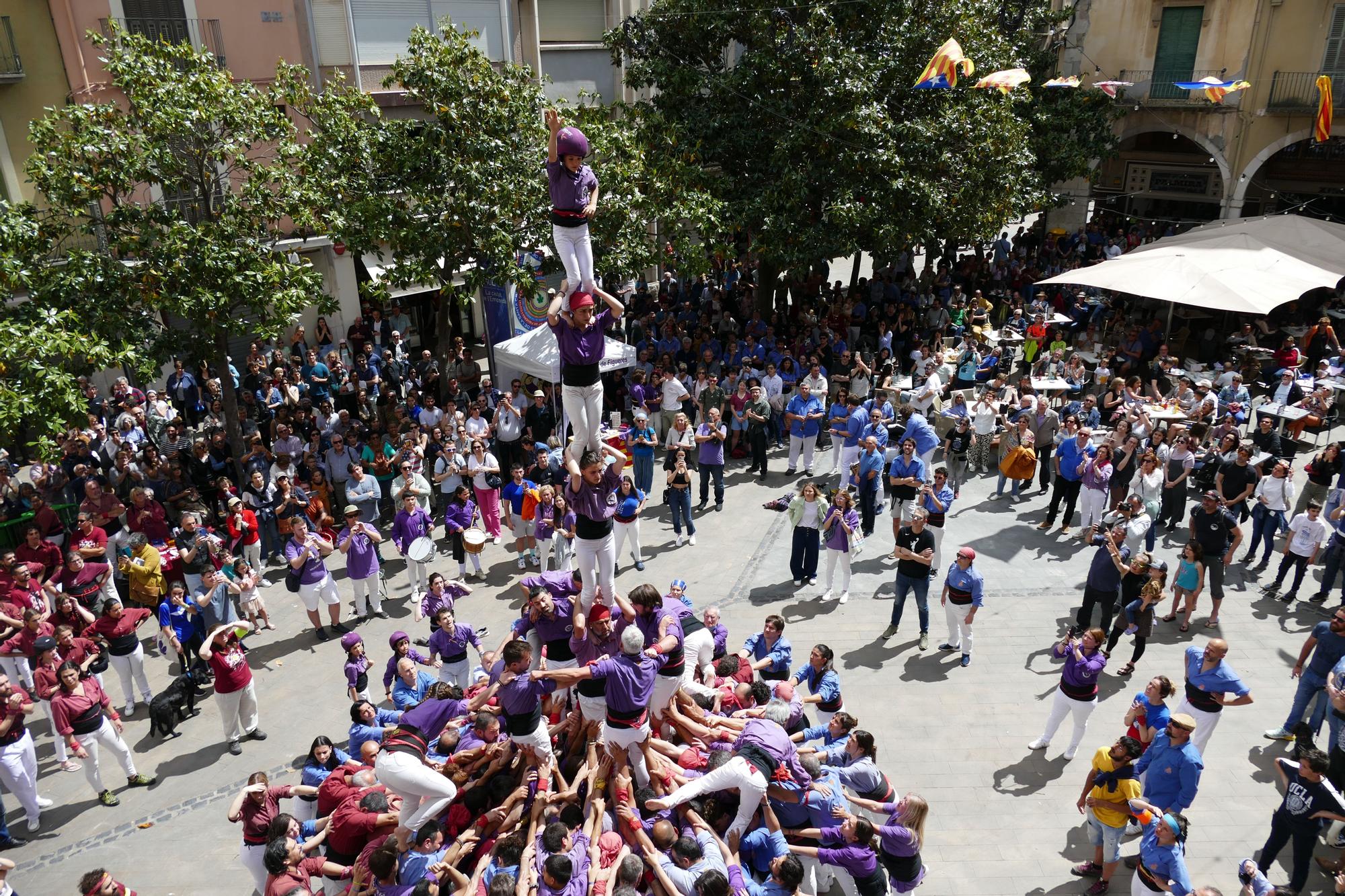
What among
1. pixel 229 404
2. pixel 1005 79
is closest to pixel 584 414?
pixel 229 404

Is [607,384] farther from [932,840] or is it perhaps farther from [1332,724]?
[1332,724]

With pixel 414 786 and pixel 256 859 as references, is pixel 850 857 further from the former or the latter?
pixel 256 859

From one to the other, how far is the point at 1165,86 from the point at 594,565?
85.1 feet

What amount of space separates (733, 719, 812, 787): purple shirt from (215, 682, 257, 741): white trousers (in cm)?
553

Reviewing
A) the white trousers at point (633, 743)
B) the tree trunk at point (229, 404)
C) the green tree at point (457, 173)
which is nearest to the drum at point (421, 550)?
the tree trunk at point (229, 404)

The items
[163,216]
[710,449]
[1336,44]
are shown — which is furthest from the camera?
[1336,44]

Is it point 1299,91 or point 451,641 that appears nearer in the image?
point 451,641

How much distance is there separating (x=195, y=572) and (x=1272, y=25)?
27.6 metres

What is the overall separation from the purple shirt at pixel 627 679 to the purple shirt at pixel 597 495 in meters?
1.16

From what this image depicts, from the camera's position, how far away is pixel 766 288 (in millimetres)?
21641

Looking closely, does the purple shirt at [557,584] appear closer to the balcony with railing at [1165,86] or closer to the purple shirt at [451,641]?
the purple shirt at [451,641]

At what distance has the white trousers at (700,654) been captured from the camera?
29.5 feet

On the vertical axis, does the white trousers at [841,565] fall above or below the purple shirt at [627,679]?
below

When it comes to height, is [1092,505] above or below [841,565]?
above
